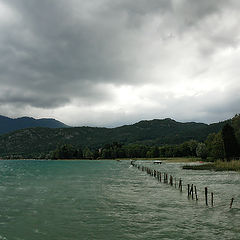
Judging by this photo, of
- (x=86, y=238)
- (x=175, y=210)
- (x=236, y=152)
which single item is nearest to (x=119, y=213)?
(x=175, y=210)

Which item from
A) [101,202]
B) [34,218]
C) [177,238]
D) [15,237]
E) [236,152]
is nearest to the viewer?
[177,238]

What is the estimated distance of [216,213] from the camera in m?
29.9

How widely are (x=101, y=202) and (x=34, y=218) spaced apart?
11024mm

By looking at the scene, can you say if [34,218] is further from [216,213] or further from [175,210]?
[216,213]

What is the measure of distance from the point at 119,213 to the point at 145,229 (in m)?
7.05

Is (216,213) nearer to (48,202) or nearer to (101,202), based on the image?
(101,202)

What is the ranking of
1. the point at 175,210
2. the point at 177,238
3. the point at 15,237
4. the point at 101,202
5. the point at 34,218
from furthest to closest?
the point at 101,202, the point at 175,210, the point at 34,218, the point at 15,237, the point at 177,238

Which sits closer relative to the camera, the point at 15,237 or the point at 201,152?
the point at 15,237

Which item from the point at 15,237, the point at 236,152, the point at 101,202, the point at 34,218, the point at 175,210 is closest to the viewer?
the point at 15,237

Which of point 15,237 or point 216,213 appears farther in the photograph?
point 216,213

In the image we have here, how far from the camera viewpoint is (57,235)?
76.7ft

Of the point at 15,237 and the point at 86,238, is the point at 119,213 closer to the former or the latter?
the point at 86,238

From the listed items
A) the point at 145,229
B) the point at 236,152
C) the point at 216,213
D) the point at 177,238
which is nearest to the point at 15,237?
the point at 145,229

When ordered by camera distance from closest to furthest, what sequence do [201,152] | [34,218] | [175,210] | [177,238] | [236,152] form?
1. [177,238]
2. [34,218]
3. [175,210]
4. [236,152]
5. [201,152]
